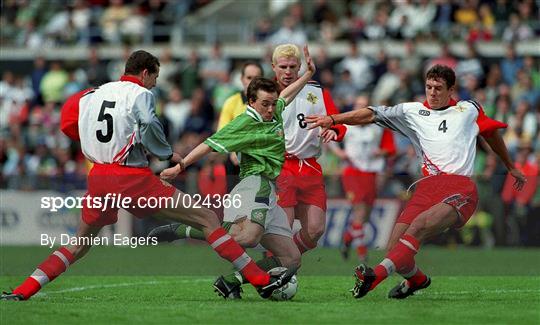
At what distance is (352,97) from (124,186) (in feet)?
44.2

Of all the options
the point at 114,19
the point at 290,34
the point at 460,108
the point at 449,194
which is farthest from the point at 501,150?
the point at 114,19

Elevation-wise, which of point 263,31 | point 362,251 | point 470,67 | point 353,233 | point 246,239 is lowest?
point 362,251

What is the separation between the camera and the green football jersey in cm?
1297

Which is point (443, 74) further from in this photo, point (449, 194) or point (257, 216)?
point (257, 216)

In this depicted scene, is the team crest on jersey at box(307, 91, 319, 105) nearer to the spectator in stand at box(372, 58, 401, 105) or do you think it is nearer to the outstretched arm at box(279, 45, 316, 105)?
the outstretched arm at box(279, 45, 316, 105)

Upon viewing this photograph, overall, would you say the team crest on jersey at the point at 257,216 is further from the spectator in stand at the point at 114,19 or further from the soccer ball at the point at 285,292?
the spectator in stand at the point at 114,19

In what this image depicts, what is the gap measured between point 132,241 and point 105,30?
41.4ft

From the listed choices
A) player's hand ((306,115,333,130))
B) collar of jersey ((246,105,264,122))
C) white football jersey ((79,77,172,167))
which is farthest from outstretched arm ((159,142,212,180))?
player's hand ((306,115,333,130))

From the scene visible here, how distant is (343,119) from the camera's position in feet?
44.4

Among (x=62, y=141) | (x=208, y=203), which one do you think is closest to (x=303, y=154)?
(x=208, y=203)

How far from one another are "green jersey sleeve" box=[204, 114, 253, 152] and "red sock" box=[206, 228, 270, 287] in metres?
0.78

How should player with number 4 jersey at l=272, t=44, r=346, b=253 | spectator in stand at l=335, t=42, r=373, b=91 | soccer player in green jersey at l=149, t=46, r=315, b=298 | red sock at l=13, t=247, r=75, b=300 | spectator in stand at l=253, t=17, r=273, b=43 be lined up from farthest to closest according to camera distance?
spectator in stand at l=253, t=17, r=273, b=43 < spectator in stand at l=335, t=42, r=373, b=91 < player with number 4 jersey at l=272, t=44, r=346, b=253 < soccer player in green jersey at l=149, t=46, r=315, b=298 < red sock at l=13, t=247, r=75, b=300

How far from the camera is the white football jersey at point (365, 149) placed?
21.8m

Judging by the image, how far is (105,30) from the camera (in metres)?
32.6
